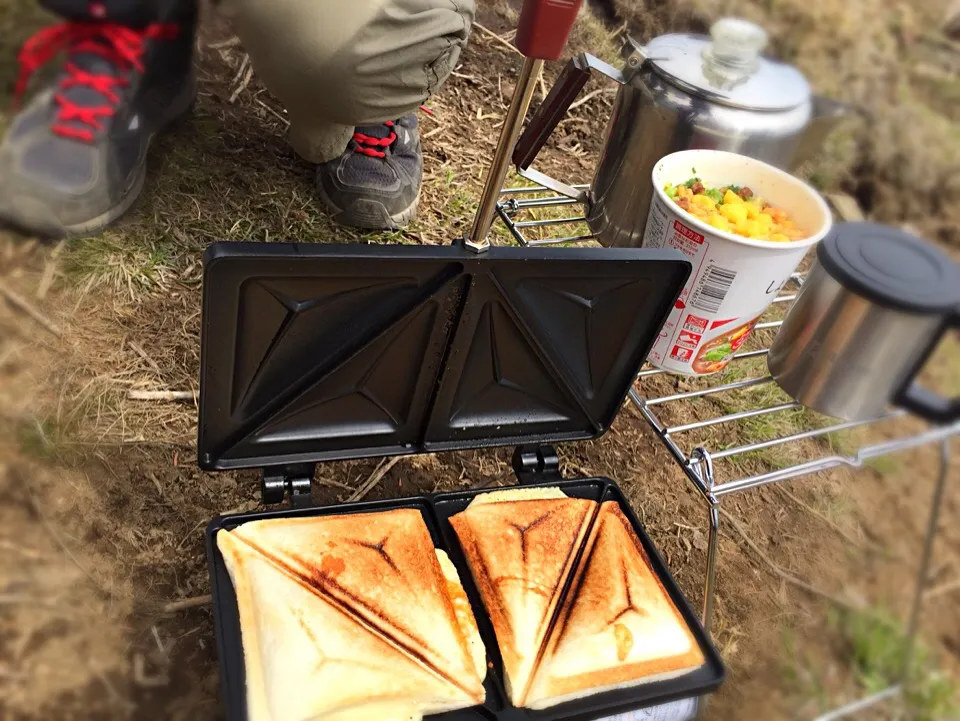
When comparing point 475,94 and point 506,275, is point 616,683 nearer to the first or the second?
point 506,275

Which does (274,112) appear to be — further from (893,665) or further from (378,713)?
(893,665)

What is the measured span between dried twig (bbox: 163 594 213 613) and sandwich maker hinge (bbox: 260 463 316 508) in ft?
0.94

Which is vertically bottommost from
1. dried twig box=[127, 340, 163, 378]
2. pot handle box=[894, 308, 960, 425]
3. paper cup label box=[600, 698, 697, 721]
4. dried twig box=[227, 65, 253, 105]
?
dried twig box=[127, 340, 163, 378]

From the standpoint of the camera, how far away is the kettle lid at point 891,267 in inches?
35.4

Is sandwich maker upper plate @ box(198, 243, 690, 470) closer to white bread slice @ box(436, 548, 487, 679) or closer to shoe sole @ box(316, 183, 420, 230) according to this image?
white bread slice @ box(436, 548, 487, 679)

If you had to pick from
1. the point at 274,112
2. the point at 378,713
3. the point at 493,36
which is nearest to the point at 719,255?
the point at 378,713

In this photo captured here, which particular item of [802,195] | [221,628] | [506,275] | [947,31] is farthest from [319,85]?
[947,31]

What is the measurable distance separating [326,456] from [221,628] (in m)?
0.26

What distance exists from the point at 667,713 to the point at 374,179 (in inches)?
50.4

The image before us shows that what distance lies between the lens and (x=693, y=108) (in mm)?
1110

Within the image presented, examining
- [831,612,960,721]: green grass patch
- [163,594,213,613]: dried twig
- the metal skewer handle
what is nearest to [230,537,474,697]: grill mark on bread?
[163,594,213,613]: dried twig

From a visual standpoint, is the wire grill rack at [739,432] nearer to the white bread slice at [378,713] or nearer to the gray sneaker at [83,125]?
the white bread slice at [378,713]

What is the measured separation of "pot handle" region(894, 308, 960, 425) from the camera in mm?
912

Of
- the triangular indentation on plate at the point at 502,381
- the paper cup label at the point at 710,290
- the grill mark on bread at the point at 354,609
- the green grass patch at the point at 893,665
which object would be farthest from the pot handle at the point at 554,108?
the green grass patch at the point at 893,665
